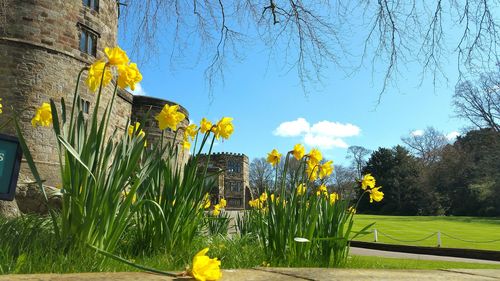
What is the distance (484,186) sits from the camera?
38.5 meters

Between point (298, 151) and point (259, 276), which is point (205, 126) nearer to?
point (298, 151)

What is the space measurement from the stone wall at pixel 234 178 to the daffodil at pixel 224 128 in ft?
138

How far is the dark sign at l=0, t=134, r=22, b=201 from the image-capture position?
2545mm

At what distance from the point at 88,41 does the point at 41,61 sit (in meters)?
2.73

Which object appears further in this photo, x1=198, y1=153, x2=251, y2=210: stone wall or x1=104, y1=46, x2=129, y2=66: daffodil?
x1=198, y1=153, x2=251, y2=210: stone wall

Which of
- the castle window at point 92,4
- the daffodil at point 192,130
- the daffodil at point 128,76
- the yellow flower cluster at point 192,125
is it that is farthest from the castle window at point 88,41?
the daffodil at point 128,76

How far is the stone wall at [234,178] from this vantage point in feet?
154

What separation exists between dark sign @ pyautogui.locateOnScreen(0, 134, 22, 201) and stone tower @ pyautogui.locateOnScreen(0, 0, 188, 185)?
45.6 ft

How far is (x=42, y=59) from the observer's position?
57.5 feet

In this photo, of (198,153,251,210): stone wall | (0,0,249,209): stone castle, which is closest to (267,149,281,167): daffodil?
(0,0,249,209): stone castle

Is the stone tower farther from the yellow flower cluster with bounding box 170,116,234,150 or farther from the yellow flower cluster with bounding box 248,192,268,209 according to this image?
the yellow flower cluster with bounding box 170,116,234,150

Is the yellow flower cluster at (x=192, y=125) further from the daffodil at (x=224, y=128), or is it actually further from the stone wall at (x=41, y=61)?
the stone wall at (x=41, y=61)

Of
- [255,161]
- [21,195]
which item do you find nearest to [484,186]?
[255,161]

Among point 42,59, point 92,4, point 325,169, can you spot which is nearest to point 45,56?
point 42,59
